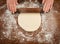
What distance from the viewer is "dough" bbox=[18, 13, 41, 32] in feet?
5.17

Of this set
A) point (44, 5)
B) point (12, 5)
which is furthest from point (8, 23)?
point (44, 5)

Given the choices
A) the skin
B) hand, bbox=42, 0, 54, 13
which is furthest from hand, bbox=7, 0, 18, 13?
hand, bbox=42, 0, 54, 13

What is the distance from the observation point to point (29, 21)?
1.61m

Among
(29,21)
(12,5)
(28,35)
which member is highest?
(12,5)

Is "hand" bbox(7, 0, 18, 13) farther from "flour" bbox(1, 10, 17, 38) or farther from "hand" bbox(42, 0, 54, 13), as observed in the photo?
"hand" bbox(42, 0, 54, 13)

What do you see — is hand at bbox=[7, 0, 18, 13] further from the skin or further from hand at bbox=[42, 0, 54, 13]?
hand at bbox=[42, 0, 54, 13]

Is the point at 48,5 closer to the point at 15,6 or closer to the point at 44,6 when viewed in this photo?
the point at 44,6

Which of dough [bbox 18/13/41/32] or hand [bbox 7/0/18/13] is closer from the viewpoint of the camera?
dough [bbox 18/13/41/32]

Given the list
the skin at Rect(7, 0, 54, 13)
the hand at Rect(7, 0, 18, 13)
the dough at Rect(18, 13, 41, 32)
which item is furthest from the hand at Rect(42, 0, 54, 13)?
the hand at Rect(7, 0, 18, 13)

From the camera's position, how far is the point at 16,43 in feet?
5.14

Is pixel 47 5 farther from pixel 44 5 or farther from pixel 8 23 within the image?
pixel 8 23

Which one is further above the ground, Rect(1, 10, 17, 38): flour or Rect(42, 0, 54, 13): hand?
Rect(42, 0, 54, 13): hand

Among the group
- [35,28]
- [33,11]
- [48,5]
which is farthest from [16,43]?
[48,5]

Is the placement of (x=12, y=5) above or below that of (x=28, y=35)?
above
